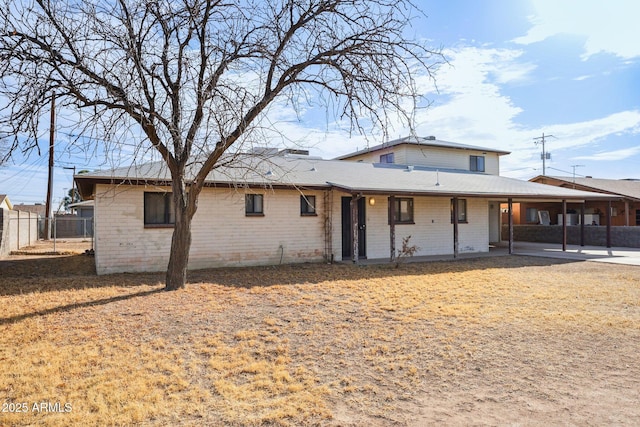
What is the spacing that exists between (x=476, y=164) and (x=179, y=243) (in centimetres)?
1950

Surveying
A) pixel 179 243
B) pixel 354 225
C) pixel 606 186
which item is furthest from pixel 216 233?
pixel 606 186

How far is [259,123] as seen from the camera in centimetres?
704

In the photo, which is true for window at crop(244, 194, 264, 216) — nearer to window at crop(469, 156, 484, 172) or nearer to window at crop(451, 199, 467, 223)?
window at crop(451, 199, 467, 223)

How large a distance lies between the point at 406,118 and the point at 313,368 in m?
4.32

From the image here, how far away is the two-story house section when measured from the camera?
2130 cm

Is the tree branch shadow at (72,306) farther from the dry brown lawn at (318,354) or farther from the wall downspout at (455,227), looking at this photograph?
the wall downspout at (455,227)

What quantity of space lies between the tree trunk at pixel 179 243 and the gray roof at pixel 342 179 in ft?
5.81

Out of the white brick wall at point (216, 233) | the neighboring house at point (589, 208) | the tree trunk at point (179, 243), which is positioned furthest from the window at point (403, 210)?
the neighboring house at point (589, 208)

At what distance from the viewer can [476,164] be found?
76.1 feet

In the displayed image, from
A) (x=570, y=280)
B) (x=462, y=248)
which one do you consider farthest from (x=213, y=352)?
(x=462, y=248)

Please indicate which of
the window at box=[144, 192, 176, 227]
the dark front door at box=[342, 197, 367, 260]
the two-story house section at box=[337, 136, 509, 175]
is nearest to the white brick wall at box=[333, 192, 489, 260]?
the dark front door at box=[342, 197, 367, 260]

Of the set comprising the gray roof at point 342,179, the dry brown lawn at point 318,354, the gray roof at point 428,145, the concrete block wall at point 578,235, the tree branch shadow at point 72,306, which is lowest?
the dry brown lawn at point 318,354

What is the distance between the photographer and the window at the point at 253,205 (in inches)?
480

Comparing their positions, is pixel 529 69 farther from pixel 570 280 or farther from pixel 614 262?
pixel 614 262
